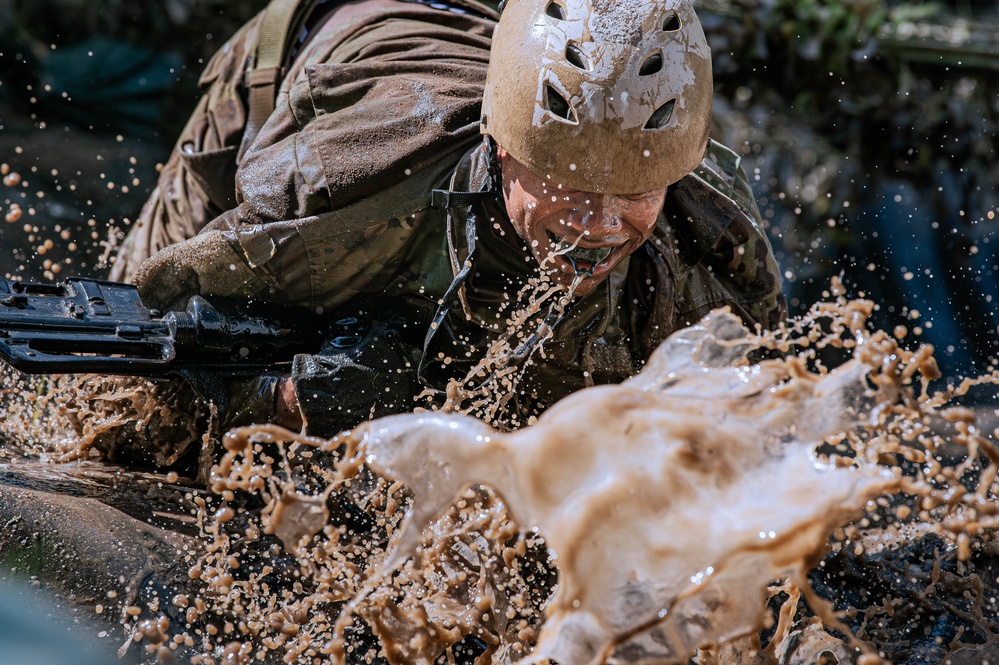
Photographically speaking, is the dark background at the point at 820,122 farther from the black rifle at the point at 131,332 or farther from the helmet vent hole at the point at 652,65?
the helmet vent hole at the point at 652,65

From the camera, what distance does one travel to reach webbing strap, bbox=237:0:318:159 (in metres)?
3.82

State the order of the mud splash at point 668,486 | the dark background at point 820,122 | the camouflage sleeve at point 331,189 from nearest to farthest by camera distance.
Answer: the mud splash at point 668,486 < the camouflage sleeve at point 331,189 < the dark background at point 820,122

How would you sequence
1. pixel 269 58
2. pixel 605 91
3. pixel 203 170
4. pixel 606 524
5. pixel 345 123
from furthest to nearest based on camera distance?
pixel 269 58 → pixel 203 170 → pixel 345 123 → pixel 605 91 → pixel 606 524

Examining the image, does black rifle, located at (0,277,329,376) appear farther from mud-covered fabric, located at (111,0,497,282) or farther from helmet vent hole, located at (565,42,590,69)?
helmet vent hole, located at (565,42,590,69)

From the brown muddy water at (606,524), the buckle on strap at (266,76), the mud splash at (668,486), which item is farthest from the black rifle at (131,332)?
the buckle on strap at (266,76)

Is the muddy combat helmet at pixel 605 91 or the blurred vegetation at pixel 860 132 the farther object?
the blurred vegetation at pixel 860 132

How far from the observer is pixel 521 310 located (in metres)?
3.31

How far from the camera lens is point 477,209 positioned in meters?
3.24

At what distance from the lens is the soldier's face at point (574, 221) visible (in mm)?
2977

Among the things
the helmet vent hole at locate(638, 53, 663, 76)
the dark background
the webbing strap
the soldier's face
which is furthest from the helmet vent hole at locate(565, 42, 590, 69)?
the dark background

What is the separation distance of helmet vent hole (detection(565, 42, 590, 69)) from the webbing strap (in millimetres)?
1401

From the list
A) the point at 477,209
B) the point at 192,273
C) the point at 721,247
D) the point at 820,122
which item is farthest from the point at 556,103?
the point at 820,122

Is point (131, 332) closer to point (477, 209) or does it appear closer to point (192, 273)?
point (192, 273)

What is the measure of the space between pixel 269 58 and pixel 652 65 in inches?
65.4
